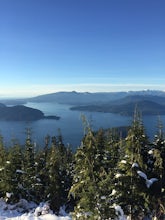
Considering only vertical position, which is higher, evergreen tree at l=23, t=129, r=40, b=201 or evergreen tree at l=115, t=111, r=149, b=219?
evergreen tree at l=115, t=111, r=149, b=219

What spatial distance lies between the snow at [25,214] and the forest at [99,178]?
72 cm

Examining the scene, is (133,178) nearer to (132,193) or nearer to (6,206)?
(132,193)

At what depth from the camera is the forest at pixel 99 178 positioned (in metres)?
13.1

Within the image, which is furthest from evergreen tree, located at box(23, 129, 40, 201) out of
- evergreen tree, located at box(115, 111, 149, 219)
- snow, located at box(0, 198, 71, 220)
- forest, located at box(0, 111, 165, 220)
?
evergreen tree, located at box(115, 111, 149, 219)

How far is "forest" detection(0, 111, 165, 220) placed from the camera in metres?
13.1

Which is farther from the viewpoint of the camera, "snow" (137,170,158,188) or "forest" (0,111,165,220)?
"snow" (137,170,158,188)

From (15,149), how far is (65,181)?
7788 millimetres

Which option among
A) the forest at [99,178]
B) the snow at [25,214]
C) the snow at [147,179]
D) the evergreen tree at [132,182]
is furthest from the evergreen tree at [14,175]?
the snow at [147,179]

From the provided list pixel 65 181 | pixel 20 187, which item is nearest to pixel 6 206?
pixel 20 187

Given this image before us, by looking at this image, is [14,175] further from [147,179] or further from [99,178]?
[147,179]

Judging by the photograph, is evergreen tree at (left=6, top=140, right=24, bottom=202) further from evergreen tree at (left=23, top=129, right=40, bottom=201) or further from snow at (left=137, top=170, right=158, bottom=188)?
snow at (left=137, top=170, right=158, bottom=188)

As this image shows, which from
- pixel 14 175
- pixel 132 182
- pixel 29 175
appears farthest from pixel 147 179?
pixel 29 175

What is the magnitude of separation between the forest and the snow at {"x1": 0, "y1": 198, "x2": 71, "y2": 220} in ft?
2.38

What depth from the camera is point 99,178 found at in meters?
19.8
